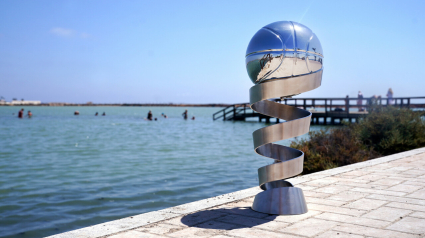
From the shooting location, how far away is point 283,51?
14.0ft

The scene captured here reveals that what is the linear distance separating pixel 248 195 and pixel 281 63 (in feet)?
6.64

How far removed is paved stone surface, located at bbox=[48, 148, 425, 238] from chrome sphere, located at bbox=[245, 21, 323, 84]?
1661 mm

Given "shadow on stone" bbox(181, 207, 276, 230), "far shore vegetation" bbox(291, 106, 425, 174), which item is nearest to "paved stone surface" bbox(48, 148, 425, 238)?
"shadow on stone" bbox(181, 207, 276, 230)

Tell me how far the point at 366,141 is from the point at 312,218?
28.0ft

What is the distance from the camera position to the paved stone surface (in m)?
3.66

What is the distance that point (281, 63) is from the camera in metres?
4.34

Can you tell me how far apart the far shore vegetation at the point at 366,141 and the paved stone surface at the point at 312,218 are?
11.9ft

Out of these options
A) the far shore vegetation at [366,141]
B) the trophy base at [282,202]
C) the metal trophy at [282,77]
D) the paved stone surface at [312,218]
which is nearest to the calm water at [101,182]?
the far shore vegetation at [366,141]

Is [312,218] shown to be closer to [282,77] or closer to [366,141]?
[282,77]

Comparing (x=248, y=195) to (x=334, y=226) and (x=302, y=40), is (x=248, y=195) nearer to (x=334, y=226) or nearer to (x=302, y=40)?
(x=334, y=226)

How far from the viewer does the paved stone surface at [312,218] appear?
366 centimetres

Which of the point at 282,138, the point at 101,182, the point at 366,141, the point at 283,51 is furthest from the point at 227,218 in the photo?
the point at 366,141

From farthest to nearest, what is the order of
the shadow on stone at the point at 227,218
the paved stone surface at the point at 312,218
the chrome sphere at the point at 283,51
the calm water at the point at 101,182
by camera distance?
1. the calm water at the point at 101,182
2. the chrome sphere at the point at 283,51
3. the shadow on stone at the point at 227,218
4. the paved stone surface at the point at 312,218

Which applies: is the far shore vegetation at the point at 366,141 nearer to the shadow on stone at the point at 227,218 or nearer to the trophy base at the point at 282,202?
the trophy base at the point at 282,202
